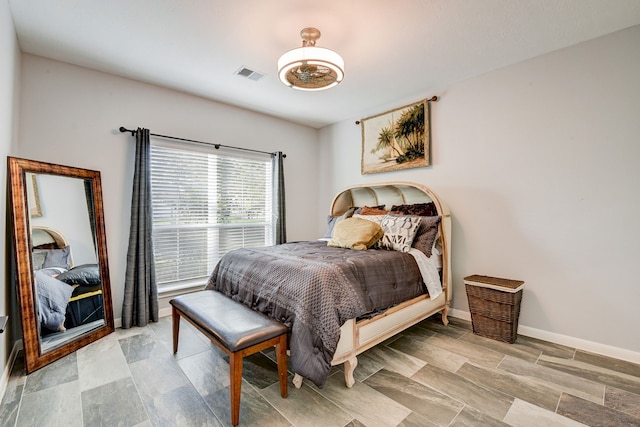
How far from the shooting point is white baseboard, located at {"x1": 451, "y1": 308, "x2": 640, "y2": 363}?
220 cm

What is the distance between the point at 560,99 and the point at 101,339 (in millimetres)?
4573

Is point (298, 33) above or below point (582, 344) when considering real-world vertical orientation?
above

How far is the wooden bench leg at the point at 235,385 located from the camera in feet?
5.06

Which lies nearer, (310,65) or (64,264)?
(310,65)

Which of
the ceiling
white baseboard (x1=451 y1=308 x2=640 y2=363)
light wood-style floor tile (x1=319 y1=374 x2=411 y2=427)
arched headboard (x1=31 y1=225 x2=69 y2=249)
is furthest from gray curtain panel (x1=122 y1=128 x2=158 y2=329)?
white baseboard (x1=451 y1=308 x2=640 y2=363)

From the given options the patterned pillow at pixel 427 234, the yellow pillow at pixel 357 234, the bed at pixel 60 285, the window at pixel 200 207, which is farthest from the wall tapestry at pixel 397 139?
the bed at pixel 60 285

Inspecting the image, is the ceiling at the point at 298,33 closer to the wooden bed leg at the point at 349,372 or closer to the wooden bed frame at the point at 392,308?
the wooden bed frame at the point at 392,308

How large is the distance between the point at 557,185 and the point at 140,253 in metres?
3.94

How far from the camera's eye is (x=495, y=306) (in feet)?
8.40

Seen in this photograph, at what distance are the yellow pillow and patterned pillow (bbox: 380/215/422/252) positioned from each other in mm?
81

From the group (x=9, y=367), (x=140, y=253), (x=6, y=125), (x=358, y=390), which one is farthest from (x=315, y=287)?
(x=6, y=125)

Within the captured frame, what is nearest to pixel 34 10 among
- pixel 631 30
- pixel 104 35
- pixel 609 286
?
pixel 104 35

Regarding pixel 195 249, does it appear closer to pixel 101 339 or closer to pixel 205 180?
pixel 205 180

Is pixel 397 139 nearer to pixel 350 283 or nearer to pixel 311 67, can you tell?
pixel 311 67
